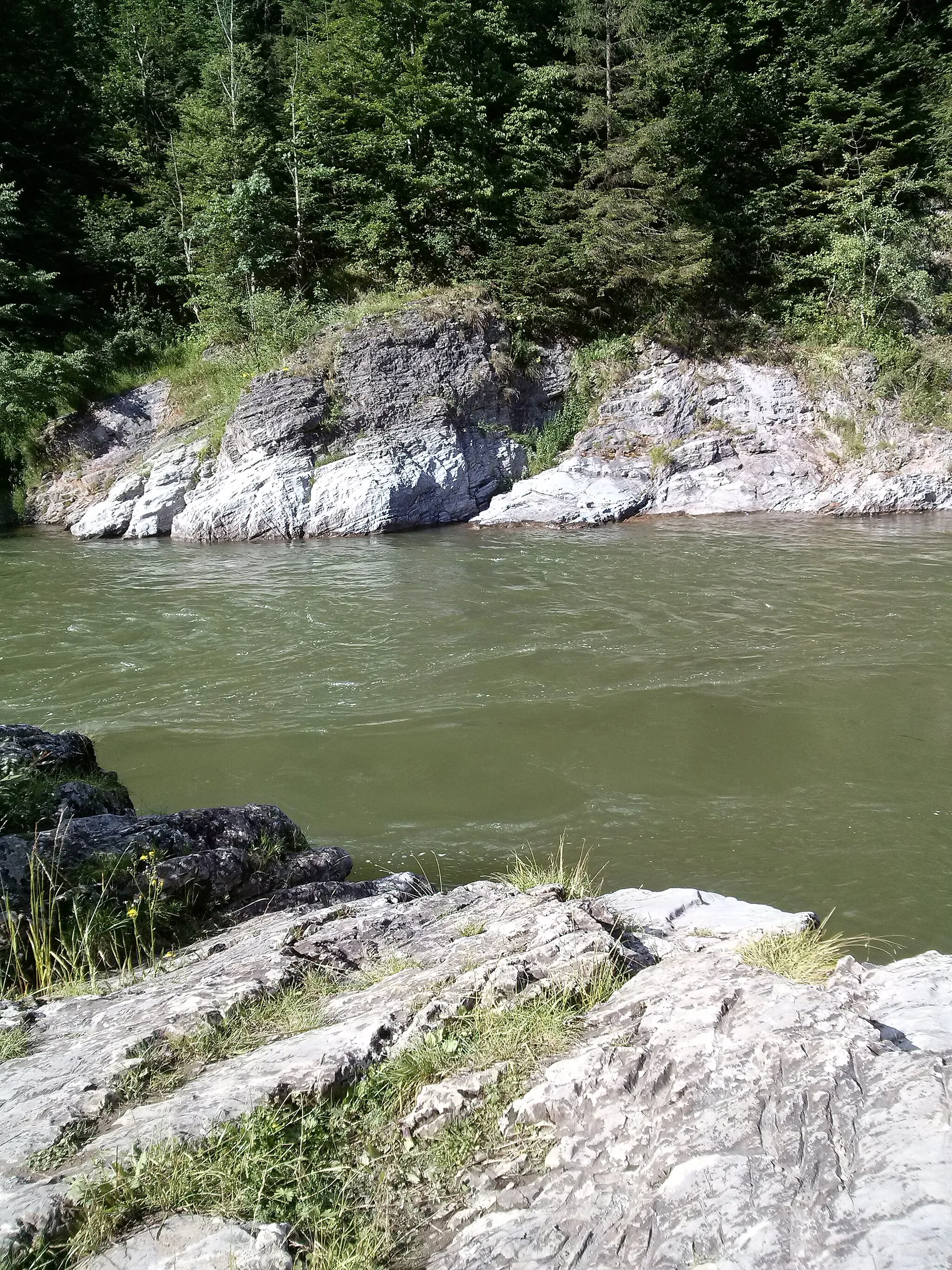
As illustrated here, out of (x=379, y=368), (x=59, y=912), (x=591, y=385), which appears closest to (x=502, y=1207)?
(x=59, y=912)

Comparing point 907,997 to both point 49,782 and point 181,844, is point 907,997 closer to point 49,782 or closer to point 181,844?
point 181,844

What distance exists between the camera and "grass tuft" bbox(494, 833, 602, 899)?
3.99m

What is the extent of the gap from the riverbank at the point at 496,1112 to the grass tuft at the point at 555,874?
940mm

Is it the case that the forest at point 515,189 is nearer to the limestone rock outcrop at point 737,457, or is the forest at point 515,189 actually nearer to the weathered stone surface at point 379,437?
the limestone rock outcrop at point 737,457

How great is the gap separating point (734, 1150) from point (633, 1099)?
0.30 meters

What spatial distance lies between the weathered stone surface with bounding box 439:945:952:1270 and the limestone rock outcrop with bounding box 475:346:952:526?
14.9 m

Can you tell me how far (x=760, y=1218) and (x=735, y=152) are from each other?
25.6 m

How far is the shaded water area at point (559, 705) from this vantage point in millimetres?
4938

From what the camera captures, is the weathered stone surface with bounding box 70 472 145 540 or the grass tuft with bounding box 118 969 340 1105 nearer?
the grass tuft with bounding box 118 969 340 1105

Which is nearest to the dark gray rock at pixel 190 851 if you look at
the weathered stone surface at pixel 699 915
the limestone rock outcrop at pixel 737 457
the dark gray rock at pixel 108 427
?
the weathered stone surface at pixel 699 915

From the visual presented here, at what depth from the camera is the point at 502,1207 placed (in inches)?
73.2

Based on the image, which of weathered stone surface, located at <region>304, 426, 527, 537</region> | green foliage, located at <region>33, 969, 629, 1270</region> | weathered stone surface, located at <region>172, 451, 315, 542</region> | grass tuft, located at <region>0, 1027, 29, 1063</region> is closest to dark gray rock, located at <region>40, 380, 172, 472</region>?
weathered stone surface, located at <region>172, 451, 315, 542</region>

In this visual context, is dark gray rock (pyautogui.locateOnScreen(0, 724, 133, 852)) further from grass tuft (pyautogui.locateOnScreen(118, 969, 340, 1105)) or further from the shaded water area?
grass tuft (pyautogui.locateOnScreen(118, 969, 340, 1105))

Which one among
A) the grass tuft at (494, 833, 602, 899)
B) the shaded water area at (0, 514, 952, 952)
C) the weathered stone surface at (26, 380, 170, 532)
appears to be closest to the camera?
the grass tuft at (494, 833, 602, 899)
